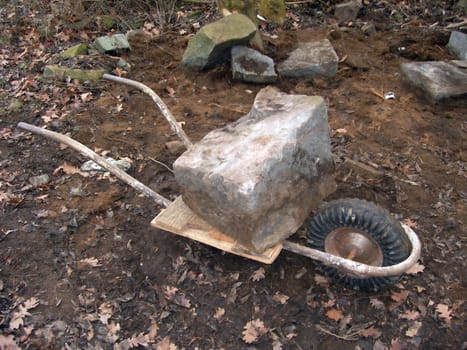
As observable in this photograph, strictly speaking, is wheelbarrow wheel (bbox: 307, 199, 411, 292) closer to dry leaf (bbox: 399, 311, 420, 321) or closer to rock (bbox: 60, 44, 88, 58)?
dry leaf (bbox: 399, 311, 420, 321)

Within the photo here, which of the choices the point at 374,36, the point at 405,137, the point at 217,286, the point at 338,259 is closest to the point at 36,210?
the point at 217,286

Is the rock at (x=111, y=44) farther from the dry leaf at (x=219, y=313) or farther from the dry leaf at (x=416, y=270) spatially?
the dry leaf at (x=416, y=270)

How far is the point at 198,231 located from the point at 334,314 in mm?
1170

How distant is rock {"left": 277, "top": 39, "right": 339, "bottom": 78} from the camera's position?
19.8 ft

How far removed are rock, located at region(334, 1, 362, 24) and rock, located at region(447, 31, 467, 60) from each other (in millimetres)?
1754

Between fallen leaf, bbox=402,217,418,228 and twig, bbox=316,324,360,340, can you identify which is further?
fallen leaf, bbox=402,217,418,228

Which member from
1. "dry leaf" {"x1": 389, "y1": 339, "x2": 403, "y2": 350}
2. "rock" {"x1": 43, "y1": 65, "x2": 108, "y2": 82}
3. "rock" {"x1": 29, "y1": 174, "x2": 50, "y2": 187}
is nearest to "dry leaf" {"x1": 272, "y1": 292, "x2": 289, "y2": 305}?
"dry leaf" {"x1": 389, "y1": 339, "x2": 403, "y2": 350}

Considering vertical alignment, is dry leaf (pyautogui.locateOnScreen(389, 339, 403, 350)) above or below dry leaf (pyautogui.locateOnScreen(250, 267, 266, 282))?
below

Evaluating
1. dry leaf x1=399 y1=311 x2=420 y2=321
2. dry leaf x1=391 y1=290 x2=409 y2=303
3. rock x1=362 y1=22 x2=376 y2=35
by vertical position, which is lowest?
dry leaf x1=399 y1=311 x2=420 y2=321

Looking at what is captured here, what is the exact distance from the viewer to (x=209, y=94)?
6.02 metres

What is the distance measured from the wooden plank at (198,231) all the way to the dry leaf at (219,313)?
525 mm

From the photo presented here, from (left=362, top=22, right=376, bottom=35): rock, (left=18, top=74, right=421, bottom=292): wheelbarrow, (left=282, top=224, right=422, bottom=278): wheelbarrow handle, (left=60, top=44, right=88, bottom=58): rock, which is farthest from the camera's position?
(left=362, top=22, right=376, bottom=35): rock

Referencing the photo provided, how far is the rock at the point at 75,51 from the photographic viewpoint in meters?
6.88

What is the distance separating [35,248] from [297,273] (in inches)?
89.9
